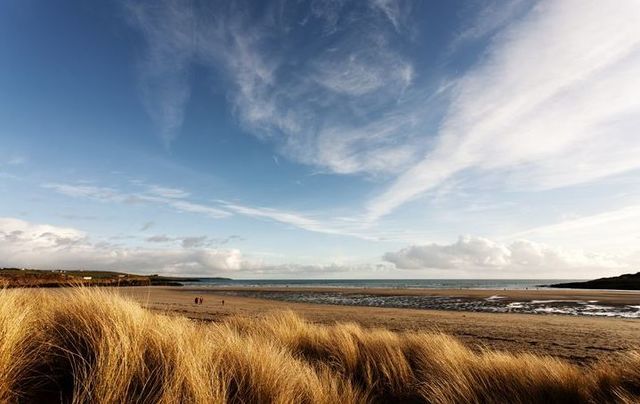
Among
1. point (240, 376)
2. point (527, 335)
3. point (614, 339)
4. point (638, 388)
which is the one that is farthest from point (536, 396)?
point (614, 339)

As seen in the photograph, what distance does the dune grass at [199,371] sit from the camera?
3.86 m

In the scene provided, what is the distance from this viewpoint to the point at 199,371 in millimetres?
4168

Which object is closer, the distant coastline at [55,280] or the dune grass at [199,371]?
the dune grass at [199,371]

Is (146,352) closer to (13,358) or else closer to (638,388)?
(13,358)

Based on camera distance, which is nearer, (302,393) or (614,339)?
(302,393)

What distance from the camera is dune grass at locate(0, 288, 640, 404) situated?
386cm

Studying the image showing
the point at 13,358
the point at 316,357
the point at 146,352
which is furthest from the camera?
the point at 316,357

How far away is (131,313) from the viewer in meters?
5.14

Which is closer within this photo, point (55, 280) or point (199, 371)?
point (199, 371)

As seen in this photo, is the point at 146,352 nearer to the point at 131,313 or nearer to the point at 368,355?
the point at 131,313

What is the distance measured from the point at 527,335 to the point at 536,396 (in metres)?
10.1

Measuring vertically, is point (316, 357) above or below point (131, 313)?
below

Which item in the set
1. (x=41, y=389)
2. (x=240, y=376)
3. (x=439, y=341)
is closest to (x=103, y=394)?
(x=41, y=389)

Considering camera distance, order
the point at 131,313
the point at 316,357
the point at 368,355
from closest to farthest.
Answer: the point at 131,313 < the point at 368,355 < the point at 316,357
